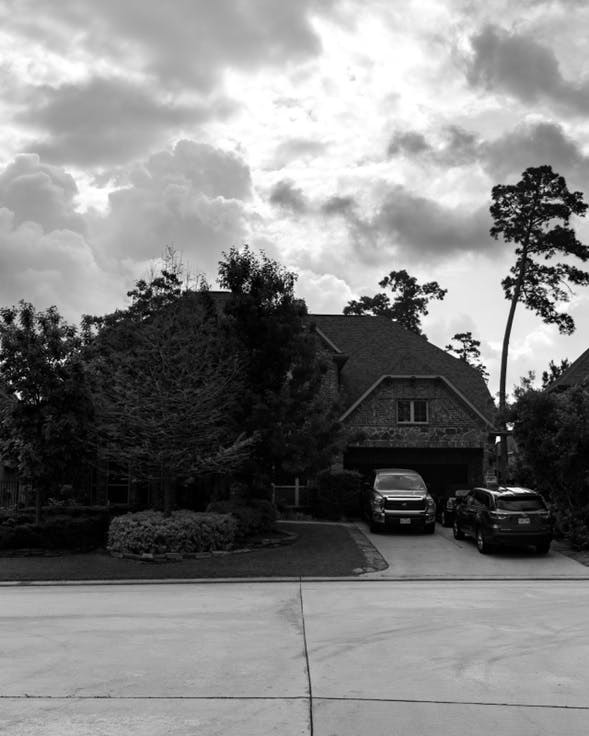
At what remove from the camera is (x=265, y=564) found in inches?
757

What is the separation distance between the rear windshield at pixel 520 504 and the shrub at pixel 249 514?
6766 millimetres

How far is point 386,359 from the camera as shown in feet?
123

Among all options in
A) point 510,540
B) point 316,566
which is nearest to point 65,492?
point 316,566

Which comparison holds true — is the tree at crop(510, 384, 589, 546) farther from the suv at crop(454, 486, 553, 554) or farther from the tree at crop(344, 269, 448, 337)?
the tree at crop(344, 269, 448, 337)

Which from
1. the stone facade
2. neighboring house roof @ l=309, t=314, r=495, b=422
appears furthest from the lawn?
neighboring house roof @ l=309, t=314, r=495, b=422

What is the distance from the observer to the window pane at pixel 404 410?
35031mm

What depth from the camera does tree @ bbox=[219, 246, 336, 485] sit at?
2231cm

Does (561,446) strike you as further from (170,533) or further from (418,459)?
(418,459)

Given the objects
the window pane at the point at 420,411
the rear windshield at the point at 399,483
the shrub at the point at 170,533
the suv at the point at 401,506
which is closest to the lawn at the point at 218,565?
the shrub at the point at 170,533

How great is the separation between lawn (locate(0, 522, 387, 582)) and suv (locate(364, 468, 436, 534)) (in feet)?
8.84

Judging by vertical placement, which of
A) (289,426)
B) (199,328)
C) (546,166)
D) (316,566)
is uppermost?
(546,166)

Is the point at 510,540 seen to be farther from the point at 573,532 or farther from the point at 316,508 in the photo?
the point at 316,508

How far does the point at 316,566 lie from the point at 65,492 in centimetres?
1403

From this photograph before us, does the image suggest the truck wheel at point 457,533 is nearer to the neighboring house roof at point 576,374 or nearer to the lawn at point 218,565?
the lawn at point 218,565
